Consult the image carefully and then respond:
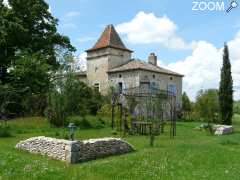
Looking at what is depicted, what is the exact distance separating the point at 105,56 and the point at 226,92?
14.2 metres

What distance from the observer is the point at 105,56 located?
40375 millimetres

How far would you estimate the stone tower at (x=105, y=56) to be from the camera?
40.3m

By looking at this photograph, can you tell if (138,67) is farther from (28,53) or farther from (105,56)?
(28,53)

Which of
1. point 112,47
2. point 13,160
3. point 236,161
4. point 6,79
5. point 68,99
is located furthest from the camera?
point 112,47

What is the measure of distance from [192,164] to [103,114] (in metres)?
17.9

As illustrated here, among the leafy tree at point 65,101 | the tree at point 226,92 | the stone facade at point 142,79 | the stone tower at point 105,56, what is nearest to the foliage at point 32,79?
the leafy tree at point 65,101

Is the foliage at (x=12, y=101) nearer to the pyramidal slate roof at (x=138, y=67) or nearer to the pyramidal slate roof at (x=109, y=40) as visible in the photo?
the pyramidal slate roof at (x=138, y=67)

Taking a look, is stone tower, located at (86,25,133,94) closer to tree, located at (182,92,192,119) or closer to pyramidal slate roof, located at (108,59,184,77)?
pyramidal slate roof, located at (108,59,184,77)

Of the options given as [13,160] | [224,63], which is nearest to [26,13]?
[224,63]

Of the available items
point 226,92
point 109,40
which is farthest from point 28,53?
point 226,92

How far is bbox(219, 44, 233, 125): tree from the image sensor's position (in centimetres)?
3181

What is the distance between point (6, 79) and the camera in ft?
103

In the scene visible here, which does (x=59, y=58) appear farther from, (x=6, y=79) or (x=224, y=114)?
(x=224, y=114)

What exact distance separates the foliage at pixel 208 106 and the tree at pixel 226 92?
1.43m
